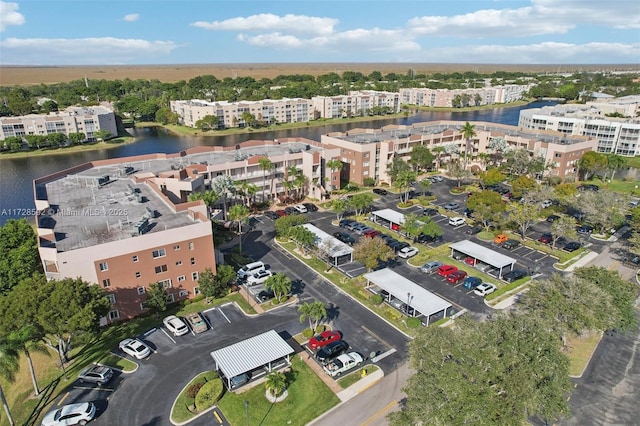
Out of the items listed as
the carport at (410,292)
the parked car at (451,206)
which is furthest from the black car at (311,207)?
the carport at (410,292)

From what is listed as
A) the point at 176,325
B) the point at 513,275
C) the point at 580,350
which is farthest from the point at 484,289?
the point at 176,325

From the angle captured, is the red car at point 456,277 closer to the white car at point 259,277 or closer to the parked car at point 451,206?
the white car at point 259,277

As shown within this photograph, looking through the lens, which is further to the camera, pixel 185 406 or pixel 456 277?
pixel 456 277

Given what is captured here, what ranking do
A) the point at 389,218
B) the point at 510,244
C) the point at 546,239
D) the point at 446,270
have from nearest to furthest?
1. the point at 446,270
2. the point at 510,244
3. the point at 546,239
4. the point at 389,218

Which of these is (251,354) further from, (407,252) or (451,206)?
(451,206)

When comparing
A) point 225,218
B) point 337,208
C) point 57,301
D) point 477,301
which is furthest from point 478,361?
point 225,218

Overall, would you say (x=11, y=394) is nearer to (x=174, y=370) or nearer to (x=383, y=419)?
(x=174, y=370)
